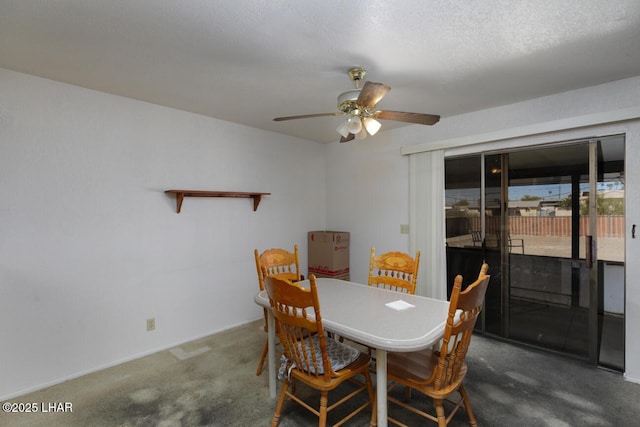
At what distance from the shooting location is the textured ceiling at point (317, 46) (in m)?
1.61

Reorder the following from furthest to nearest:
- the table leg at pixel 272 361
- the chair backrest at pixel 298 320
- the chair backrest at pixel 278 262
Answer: the chair backrest at pixel 278 262, the table leg at pixel 272 361, the chair backrest at pixel 298 320

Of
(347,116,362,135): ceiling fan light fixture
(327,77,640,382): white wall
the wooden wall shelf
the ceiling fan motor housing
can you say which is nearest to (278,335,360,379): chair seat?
(347,116,362,135): ceiling fan light fixture

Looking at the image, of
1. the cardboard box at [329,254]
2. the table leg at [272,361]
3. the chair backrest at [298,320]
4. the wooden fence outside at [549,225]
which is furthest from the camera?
the cardboard box at [329,254]

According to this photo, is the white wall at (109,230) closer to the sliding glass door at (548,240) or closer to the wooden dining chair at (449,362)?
the wooden dining chair at (449,362)

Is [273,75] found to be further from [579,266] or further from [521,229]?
[579,266]

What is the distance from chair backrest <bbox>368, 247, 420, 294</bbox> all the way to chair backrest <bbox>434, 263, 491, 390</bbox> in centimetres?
90

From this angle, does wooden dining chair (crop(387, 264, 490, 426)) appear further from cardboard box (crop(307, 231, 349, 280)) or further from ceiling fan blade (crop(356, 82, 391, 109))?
cardboard box (crop(307, 231, 349, 280))

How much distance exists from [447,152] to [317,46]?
211cm

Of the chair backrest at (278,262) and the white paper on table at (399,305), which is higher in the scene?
the chair backrest at (278,262)

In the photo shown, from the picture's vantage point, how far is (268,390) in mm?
2316

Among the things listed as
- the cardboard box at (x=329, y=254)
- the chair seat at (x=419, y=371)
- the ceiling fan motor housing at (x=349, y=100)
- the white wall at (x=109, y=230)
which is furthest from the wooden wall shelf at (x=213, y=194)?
the chair seat at (x=419, y=371)

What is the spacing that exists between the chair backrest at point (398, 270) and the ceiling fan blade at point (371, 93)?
1.19 meters

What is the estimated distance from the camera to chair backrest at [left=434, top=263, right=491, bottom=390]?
144cm

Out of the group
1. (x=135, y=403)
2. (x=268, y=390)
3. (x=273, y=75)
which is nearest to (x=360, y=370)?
(x=268, y=390)
